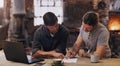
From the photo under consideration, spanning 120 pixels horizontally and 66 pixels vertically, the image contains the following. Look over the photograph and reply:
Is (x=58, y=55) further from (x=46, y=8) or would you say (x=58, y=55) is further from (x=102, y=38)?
(x=46, y=8)

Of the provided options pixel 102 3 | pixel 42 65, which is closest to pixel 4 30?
pixel 102 3

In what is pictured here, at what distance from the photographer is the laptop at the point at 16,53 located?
3.08m

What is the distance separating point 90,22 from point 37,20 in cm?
419

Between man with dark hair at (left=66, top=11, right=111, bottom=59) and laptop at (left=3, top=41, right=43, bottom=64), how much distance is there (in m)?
0.62

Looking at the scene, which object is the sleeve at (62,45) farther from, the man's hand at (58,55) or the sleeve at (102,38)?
the sleeve at (102,38)

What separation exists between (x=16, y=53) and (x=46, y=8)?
455cm

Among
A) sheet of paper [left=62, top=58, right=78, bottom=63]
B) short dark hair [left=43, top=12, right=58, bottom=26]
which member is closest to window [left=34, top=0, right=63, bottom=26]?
short dark hair [left=43, top=12, right=58, bottom=26]

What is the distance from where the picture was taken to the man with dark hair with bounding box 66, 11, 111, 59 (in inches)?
138

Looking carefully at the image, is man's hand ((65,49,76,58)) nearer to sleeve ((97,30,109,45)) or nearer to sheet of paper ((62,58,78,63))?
sheet of paper ((62,58,78,63))

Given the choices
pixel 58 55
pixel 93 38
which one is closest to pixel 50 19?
pixel 58 55

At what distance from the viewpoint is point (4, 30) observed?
700 centimetres

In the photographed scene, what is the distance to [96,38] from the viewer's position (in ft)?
11.8

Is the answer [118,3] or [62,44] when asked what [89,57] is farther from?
[118,3]

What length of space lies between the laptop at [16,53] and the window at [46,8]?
430 cm
